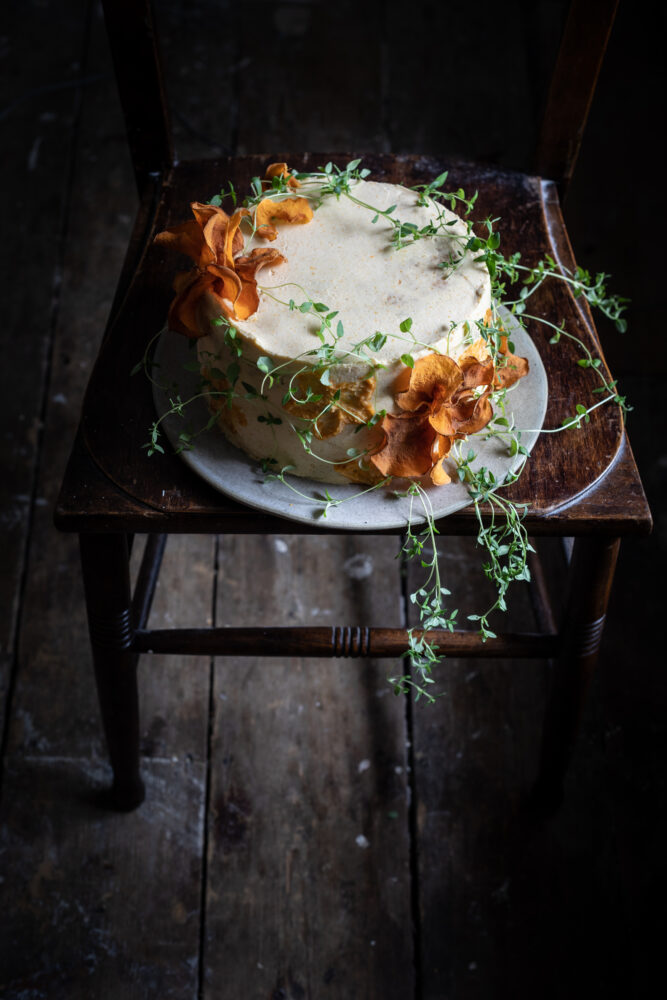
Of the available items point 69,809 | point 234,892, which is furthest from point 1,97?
point 234,892

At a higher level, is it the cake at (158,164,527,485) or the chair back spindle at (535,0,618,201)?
the chair back spindle at (535,0,618,201)

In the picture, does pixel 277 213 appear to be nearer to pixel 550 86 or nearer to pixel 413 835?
pixel 550 86

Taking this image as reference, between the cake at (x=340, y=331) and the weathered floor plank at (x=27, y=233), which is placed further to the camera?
the weathered floor plank at (x=27, y=233)

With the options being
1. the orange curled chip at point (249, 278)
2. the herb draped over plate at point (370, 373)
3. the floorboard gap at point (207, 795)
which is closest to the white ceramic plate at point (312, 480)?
the herb draped over plate at point (370, 373)

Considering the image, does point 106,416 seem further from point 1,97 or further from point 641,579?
point 1,97

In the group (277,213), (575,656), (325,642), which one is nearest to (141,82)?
(277,213)

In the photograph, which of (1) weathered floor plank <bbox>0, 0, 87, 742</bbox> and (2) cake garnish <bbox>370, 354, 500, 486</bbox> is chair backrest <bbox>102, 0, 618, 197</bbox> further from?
(1) weathered floor plank <bbox>0, 0, 87, 742</bbox>

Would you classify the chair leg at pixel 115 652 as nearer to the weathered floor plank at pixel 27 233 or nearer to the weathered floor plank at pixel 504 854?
the weathered floor plank at pixel 27 233

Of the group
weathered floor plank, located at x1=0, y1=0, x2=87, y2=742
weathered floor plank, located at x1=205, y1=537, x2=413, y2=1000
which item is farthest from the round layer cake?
weathered floor plank, located at x1=0, y1=0, x2=87, y2=742
